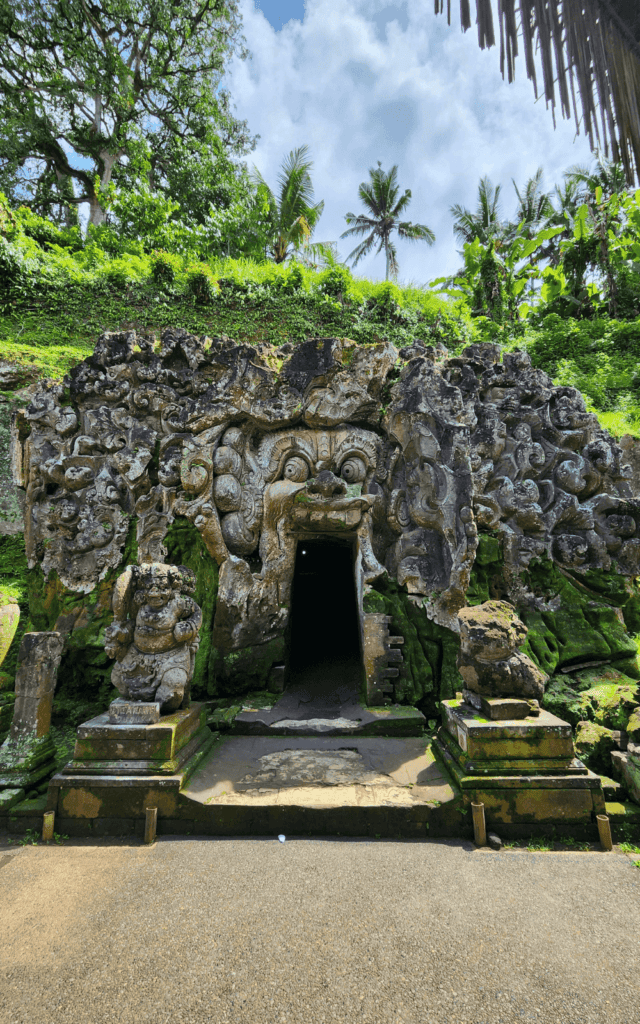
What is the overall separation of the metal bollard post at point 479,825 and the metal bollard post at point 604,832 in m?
0.95

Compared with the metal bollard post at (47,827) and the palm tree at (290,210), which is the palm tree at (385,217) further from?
the metal bollard post at (47,827)

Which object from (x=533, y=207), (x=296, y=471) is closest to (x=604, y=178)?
(x=533, y=207)

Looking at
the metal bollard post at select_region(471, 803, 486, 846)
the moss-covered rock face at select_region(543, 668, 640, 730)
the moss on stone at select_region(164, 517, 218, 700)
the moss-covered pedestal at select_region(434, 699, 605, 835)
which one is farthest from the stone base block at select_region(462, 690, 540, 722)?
the moss on stone at select_region(164, 517, 218, 700)

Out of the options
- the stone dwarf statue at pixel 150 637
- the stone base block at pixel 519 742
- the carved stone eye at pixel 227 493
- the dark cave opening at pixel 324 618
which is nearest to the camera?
the stone base block at pixel 519 742

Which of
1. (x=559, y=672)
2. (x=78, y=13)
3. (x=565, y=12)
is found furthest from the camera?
(x=78, y=13)

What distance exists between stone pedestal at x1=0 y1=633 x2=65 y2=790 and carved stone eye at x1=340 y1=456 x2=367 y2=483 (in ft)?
13.9

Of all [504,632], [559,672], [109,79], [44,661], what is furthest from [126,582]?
[109,79]

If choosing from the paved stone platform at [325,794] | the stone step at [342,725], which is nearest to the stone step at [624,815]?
the paved stone platform at [325,794]

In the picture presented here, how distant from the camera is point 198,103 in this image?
776 inches

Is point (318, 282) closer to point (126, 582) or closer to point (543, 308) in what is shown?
point (543, 308)

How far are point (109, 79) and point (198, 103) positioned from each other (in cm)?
356

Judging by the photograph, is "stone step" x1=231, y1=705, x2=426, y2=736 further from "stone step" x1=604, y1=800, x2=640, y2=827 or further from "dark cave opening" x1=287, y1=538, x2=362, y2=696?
"stone step" x1=604, y1=800, x2=640, y2=827

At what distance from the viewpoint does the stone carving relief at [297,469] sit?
21.6ft

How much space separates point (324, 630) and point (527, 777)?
21.4 feet
